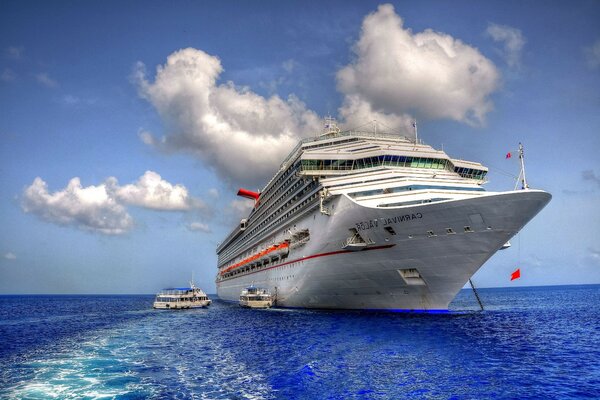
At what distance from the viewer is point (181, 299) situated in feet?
240

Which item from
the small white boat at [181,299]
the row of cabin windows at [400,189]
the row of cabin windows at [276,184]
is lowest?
the small white boat at [181,299]

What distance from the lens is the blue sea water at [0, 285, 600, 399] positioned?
54.6 ft

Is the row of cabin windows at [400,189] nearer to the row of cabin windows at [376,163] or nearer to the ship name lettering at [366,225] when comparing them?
the ship name lettering at [366,225]

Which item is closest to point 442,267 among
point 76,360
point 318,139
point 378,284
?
point 378,284

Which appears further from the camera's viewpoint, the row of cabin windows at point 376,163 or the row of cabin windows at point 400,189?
the row of cabin windows at point 376,163

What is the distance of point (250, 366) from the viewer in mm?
21109

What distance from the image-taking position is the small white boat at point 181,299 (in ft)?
232

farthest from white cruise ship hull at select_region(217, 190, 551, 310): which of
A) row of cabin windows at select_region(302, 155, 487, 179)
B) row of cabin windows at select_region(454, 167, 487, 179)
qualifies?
row of cabin windows at select_region(454, 167, 487, 179)

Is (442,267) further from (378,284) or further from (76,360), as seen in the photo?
(76,360)

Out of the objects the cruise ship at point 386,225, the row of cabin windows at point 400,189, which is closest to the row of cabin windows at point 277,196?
the cruise ship at point 386,225

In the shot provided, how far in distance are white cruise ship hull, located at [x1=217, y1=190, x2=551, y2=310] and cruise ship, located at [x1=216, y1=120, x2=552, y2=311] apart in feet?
0.26

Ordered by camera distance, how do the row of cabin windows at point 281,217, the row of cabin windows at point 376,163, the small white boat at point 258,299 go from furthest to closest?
the small white boat at point 258,299 < the row of cabin windows at point 281,217 < the row of cabin windows at point 376,163

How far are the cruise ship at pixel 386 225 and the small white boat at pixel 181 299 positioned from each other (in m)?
24.3

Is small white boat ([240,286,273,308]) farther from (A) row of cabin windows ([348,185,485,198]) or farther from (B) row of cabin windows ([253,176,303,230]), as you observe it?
(A) row of cabin windows ([348,185,485,198])
